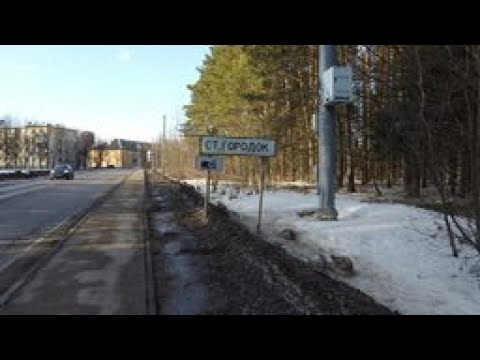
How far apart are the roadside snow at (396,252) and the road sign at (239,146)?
6.52 feet

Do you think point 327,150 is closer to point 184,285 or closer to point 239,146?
point 239,146

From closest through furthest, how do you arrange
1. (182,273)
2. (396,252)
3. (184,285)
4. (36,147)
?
(184,285) → (182,273) → (396,252) → (36,147)

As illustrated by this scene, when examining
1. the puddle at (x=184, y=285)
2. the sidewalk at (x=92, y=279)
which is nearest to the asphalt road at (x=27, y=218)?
the sidewalk at (x=92, y=279)

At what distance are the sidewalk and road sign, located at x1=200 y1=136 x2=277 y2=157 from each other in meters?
2.64

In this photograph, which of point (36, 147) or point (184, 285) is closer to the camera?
point (184, 285)

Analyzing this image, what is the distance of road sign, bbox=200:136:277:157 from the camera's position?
17.0 metres

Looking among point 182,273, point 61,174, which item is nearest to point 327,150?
point 182,273

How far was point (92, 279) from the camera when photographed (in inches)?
451

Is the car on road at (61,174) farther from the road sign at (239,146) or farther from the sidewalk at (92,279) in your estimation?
the road sign at (239,146)

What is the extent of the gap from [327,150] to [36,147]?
135781 millimetres

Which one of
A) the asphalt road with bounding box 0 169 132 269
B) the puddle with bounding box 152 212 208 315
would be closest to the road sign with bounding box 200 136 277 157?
the puddle with bounding box 152 212 208 315

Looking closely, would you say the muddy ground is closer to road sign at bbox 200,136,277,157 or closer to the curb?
the curb
